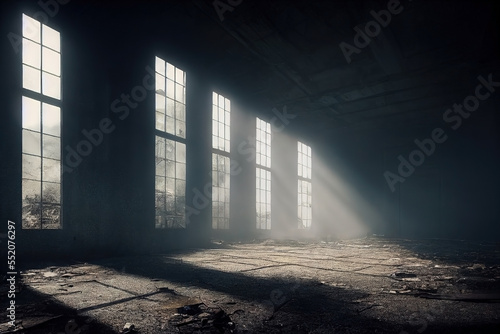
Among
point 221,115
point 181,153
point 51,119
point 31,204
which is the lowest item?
point 31,204

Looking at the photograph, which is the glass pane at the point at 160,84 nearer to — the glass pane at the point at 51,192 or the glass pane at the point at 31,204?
the glass pane at the point at 51,192

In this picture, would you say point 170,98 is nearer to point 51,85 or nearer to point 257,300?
point 51,85

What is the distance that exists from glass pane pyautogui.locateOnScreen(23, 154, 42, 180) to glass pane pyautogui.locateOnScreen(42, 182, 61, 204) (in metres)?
0.19

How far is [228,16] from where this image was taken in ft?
21.9

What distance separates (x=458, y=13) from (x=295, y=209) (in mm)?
8745

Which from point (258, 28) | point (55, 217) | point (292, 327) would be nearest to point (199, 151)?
point (258, 28)

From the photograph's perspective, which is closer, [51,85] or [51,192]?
[51,192]

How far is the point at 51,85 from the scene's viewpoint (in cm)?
564

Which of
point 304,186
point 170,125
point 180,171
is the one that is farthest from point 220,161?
point 304,186

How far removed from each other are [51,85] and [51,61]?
1.33 ft

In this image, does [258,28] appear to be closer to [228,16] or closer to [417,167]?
[228,16]

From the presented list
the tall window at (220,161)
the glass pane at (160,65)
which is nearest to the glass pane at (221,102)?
the tall window at (220,161)

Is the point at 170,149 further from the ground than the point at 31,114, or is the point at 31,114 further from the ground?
the point at 31,114

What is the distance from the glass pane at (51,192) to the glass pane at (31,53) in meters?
1.88
